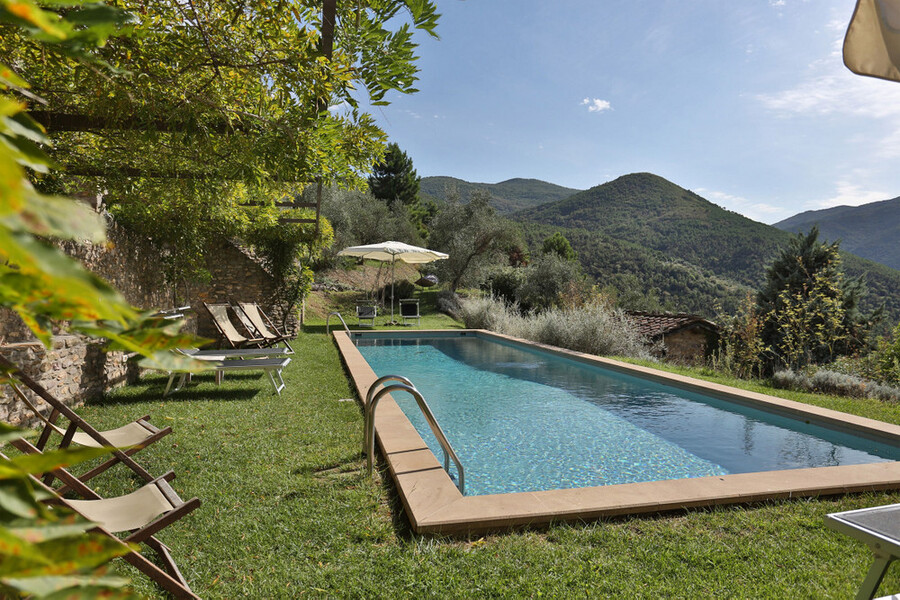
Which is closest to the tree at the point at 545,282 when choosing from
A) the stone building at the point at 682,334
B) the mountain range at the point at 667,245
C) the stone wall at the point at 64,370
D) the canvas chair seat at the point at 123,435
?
the stone building at the point at 682,334

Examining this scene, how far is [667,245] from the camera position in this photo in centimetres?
4256

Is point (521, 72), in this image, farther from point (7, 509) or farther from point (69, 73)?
point (7, 509)

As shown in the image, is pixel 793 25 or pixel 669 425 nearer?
pixel 669 425

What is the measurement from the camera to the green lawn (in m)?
2.41

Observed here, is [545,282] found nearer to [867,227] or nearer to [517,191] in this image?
[867,227]

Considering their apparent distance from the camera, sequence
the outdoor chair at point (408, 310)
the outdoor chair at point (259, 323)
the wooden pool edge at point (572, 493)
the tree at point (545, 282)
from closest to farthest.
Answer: the wooden pool edge at point (572, 493) < the outdoor chair at point (259, 323) < the outdoor chair at point (408, 310) < the tree at point (545, 282)

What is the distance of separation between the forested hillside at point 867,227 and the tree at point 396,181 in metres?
35.1

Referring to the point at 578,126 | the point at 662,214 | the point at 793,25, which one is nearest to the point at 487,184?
the point at 662,214

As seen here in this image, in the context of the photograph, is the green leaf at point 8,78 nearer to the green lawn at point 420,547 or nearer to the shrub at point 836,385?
the green lawn at point 420,547

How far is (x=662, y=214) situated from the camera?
157 feet

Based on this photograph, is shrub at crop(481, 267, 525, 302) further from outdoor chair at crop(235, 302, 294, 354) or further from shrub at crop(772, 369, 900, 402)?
shrub at crop(772, 369, 900, 402)

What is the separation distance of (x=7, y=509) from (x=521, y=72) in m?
16.1

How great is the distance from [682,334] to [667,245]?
30410mm

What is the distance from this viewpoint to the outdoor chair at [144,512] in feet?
6.84
